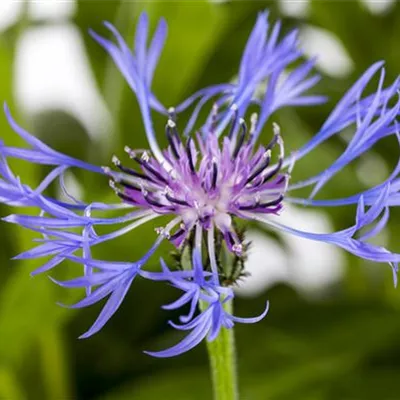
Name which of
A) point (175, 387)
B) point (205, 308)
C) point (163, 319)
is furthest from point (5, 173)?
point (163, 319)

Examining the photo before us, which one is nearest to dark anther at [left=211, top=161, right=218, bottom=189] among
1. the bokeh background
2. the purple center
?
the purple center

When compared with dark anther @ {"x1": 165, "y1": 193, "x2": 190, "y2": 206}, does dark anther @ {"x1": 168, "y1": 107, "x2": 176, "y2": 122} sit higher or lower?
higher

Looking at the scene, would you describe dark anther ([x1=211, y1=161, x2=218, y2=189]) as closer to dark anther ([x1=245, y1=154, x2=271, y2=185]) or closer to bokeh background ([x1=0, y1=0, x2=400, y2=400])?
dark anther ([x1=245, y1=154, x2=271, y2=185])

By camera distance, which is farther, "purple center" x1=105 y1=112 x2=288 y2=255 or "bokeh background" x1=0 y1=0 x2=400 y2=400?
"bokeh background" x1=0 y1=0 x2=400 y2=400

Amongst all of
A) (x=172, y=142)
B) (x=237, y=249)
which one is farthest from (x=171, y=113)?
(x=237, y=249)

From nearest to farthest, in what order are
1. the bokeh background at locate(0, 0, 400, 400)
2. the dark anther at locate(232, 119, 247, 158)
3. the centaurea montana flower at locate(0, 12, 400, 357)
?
the centaurea montana flower at locate(0, 12, 400, 357)
the dark anther at locate(232, 119, 247, 158)
the bokeh background at locate(0, 0, 400, 400)

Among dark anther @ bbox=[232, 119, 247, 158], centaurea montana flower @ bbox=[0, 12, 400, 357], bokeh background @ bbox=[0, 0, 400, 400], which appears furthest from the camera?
bokeh background @ bbox=[0, 0, 400, 400]
